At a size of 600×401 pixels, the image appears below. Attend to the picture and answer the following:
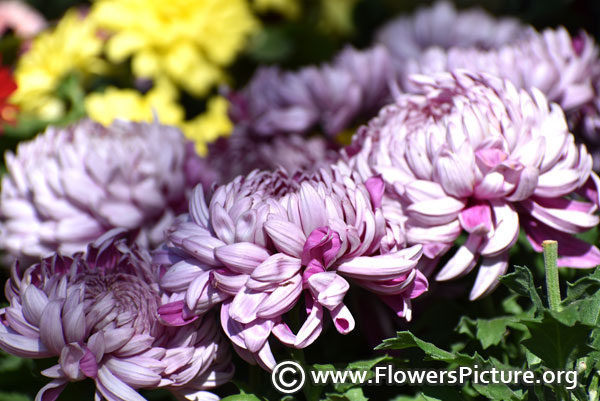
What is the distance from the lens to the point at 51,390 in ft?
1.89

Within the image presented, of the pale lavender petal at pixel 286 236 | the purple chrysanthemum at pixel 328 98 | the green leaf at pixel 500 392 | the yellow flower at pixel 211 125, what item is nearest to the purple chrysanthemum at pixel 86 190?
the purple chrysanthemum at pixel 328 98

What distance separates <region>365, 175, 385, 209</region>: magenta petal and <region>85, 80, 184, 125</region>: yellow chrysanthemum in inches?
31.5

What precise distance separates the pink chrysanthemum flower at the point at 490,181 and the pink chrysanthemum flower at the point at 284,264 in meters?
0.05

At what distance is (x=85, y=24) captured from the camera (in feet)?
4.58

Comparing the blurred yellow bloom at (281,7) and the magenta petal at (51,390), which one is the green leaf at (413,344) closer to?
the magenta petal at (51,390)

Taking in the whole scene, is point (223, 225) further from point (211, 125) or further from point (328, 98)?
point (211, 125)

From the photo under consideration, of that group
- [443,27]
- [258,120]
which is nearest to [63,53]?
[258,120]

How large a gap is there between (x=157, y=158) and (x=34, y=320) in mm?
315

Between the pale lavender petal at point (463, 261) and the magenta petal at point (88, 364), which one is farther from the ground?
the pale lavender petal at point (463, 261)

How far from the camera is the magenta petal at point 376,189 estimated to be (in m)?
0.60

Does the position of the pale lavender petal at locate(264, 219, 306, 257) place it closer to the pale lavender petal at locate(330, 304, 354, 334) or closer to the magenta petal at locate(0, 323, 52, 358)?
the pale lavender petal at locate(330, 304, 354, 334)

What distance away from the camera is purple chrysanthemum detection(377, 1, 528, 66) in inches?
45.6

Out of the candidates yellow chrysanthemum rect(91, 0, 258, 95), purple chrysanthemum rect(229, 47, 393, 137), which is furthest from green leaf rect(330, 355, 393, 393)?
yellow chrysanthemum rect(91, 0, 258, 95)

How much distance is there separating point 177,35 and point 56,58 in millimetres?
250
